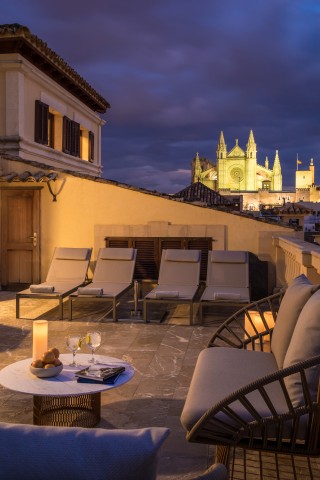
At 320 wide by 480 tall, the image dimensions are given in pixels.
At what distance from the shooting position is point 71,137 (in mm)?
16656

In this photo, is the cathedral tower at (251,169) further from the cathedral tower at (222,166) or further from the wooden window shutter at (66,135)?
the wooden window shutter at (66,135)

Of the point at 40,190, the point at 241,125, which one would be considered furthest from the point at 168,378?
the point at 241,125

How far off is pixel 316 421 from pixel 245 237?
844 centimetres

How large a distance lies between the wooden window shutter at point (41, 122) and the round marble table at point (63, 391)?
10610 millimetres

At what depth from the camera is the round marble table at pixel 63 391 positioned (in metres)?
3.74

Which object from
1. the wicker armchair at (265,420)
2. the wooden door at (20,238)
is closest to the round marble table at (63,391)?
the wicker armchair at (265,420)

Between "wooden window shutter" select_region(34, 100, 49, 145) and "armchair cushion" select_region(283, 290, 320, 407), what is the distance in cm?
1204

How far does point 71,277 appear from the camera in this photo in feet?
31.5

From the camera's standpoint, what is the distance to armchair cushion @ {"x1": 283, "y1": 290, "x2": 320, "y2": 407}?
9.39ft

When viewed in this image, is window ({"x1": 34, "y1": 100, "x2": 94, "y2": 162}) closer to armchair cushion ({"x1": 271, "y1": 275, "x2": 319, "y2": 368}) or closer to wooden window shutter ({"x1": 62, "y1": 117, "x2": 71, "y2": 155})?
wooden window shutter ({"x1": 62, "y1": 117, "x2": 71, "y2": 155})

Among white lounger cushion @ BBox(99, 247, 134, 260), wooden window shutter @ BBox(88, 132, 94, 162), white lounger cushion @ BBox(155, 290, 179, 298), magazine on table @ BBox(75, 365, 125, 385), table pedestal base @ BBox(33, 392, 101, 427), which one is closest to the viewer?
magazine on table @ BBox(75, 365, 125, 385)

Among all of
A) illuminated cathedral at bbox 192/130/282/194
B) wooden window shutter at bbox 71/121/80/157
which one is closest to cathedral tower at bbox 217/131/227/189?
illuminated cathedral at bbox 192/130/282/194

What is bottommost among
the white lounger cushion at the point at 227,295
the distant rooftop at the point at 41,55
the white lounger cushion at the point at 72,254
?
the white lounger cushion at the point at 227,295

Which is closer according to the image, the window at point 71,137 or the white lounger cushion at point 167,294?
the white lounger cushion at point 167,294
